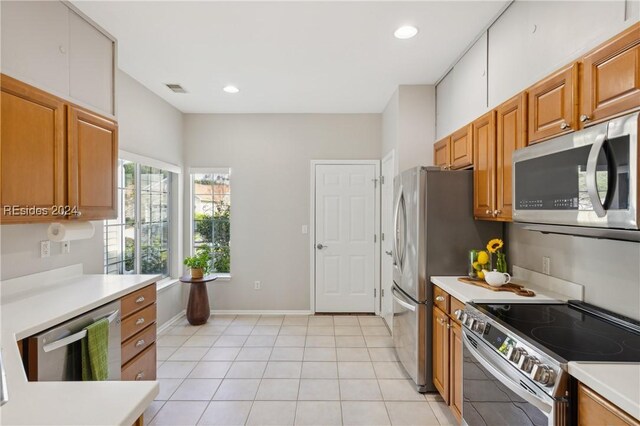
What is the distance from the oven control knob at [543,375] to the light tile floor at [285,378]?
1.27 m

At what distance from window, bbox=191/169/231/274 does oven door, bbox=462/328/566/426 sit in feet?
11.7

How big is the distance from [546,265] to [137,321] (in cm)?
277

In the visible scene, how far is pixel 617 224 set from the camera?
121 cm

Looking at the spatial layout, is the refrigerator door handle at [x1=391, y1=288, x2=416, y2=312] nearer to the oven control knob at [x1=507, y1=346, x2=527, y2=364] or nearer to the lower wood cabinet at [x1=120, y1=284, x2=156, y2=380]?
the oven control knob at [x1=507, y1=346, x2=527, y2=364]

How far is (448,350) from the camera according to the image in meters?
2.28

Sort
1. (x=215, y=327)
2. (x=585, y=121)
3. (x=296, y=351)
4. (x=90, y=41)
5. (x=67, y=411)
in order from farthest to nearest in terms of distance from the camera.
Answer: (x=215, y=327) → (x=296, y=351) → (x=90, y=41) → (x=585, y=121) → (x=67, y=411)

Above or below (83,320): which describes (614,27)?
above

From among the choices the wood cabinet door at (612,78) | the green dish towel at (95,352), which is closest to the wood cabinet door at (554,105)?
the wood cabinet door at (612,78)

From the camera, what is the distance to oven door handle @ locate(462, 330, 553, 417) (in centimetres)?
124

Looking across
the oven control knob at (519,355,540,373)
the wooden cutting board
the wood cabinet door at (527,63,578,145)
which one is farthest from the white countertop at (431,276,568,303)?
the wood cabinet door at (527,63,578,145)

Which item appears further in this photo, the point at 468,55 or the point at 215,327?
the point at 215,327

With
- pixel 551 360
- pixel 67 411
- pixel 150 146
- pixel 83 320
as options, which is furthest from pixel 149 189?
pixel 551 360

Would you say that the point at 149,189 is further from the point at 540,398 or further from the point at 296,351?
the point at 540,398

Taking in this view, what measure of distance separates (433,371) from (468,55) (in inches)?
100
